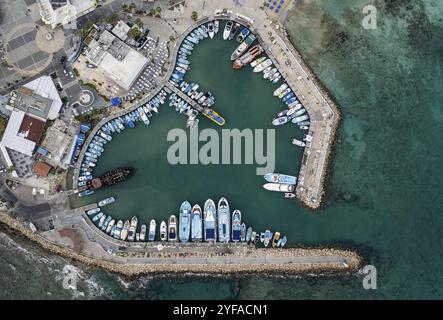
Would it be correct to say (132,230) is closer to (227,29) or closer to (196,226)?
(196,226)

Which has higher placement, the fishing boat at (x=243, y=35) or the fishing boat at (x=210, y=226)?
the fishing boat at (x=243, y=35)

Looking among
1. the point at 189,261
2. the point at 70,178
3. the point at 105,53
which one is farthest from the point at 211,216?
the point at 105,53

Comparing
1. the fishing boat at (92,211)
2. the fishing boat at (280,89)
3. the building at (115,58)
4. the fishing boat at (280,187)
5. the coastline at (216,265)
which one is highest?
the building at (115,58)

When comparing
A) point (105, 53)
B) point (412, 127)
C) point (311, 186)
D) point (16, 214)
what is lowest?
point (16, 214)

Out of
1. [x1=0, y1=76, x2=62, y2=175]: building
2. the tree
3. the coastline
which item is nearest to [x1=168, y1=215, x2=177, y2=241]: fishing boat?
the coastline

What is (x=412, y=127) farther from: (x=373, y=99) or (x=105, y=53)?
(x=105, y=53)

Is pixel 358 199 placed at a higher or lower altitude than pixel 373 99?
lower

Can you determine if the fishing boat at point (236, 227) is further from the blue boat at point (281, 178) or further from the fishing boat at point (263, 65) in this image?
the fishing boat at point (263, 65)

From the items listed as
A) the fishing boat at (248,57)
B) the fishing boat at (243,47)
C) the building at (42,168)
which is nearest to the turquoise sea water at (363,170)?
the fishing boat at (248,57)
